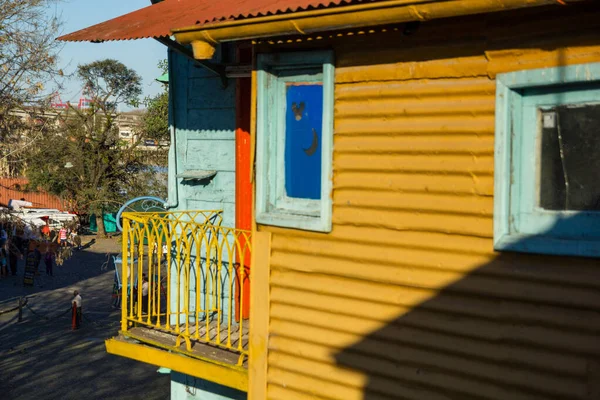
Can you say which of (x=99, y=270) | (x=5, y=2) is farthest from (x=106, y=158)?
(x=5, y=2)

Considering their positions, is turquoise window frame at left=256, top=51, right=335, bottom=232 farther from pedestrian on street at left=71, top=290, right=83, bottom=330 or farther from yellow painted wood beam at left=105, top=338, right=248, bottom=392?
pedestrian on street at left=71, top=290, right=83, bottom=330

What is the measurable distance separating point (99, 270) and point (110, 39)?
2801 centimetres

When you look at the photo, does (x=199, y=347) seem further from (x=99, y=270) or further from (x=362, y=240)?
(x=99, y=270)

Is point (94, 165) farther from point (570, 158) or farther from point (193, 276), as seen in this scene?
point (570, 158)

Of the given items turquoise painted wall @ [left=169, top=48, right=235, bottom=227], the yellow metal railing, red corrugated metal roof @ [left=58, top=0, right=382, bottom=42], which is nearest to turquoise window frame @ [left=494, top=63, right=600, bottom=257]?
red corrugated metal roof @ [left=58, top=0, right=382, bottom=42]

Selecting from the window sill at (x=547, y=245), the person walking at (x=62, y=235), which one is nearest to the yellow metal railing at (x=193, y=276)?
the window sill at (x=547, y=245)

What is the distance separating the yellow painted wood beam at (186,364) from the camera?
631 centimetres

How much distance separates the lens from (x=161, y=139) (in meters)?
41.2

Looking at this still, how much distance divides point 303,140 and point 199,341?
2656 mm

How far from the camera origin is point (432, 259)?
476cm

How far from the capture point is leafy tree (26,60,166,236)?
143 feet

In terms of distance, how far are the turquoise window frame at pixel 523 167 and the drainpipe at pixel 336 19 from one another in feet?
1.62

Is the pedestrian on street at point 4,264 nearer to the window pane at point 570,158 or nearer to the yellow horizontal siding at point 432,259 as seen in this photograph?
the yellow horizontal siding at point 432,259

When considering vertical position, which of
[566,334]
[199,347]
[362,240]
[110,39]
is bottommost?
[199,347]
